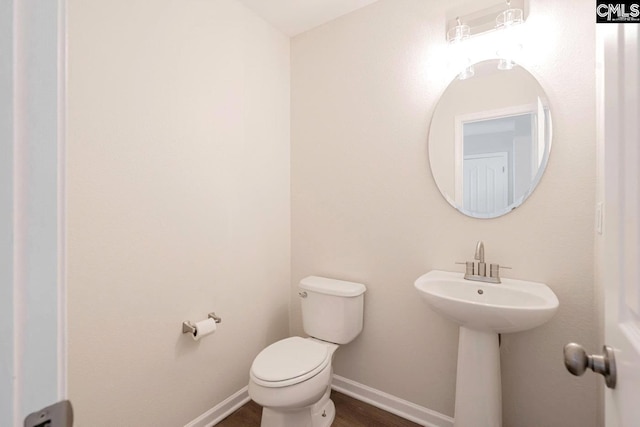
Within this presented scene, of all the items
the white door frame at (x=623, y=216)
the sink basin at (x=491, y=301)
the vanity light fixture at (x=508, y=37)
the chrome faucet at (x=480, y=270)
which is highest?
the vanity light fixture at (x=508, y=37)

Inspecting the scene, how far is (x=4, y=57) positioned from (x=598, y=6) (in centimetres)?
91

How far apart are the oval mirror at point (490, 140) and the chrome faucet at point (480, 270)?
0.19 meters

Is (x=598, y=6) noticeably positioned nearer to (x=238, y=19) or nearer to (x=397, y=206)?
(x=397, y=206)

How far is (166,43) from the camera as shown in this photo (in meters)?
1.46

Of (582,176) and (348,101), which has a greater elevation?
(348,101)

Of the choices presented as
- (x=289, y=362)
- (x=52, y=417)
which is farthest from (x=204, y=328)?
(x=52, y=417)

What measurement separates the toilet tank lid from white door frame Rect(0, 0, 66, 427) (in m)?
1.48

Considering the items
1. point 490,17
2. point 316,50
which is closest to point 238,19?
point 316,50

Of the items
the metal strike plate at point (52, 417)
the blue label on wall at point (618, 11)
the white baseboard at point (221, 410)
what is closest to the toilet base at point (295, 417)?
the white baseboard at point (221, 410)

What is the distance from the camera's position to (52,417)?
1.23 ft

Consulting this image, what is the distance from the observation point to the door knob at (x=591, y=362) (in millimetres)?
536

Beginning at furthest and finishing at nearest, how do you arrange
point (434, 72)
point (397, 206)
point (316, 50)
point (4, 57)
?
1. point (316, 50)
2. point (397, 206)
3. point (434, 72)
4. point (4, 57)

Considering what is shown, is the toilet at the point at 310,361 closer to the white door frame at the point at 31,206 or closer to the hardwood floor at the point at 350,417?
the hardwood floor at the point at 350,417

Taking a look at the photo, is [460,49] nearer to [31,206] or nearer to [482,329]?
[482,329]
